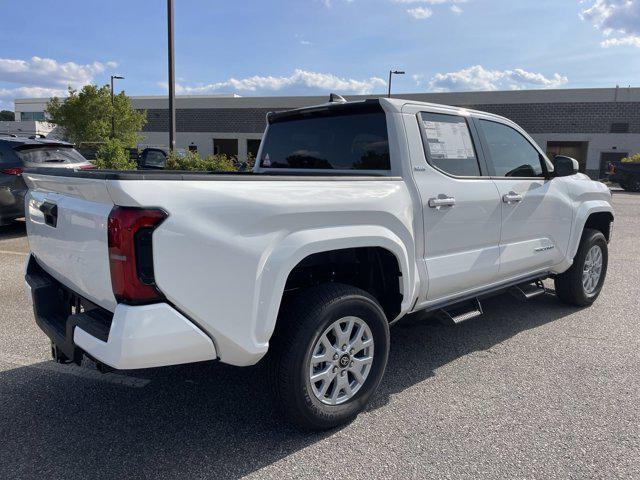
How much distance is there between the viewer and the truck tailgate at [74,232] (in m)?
2.33

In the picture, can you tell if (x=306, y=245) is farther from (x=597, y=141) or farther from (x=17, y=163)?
(x=597, y=141)

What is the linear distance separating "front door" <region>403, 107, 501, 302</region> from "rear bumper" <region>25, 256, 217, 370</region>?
1710 millimetres

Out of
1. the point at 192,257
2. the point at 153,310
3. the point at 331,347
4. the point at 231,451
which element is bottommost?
the point at 231,451

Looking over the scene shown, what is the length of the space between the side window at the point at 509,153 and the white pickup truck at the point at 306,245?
17 mm

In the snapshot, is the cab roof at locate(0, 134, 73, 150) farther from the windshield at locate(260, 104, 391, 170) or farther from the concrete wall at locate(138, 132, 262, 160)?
the concrete wall at locate(138, 132, 262, 160)

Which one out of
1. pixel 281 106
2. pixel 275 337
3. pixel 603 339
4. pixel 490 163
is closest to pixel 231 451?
pixel 275 337

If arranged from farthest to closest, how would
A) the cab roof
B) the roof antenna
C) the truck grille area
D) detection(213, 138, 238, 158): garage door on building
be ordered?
detection(213, 138, 238, 158): garage door on building → the cab roof → the roof antenna → the truck grille area

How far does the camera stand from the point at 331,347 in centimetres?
293

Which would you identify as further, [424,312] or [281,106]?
[281,106]

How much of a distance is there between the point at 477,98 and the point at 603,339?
124 feet

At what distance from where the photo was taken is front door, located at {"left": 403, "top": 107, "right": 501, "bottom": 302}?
136 inches

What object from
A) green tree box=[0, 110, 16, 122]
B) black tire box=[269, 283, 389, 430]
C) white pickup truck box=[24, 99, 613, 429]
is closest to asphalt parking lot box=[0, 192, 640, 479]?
black tire box=[269, 283, 389, 430]

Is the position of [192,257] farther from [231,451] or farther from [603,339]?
[603,339]

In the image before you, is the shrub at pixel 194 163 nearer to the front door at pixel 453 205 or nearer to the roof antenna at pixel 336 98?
the roof antenna at pixel 336 98
